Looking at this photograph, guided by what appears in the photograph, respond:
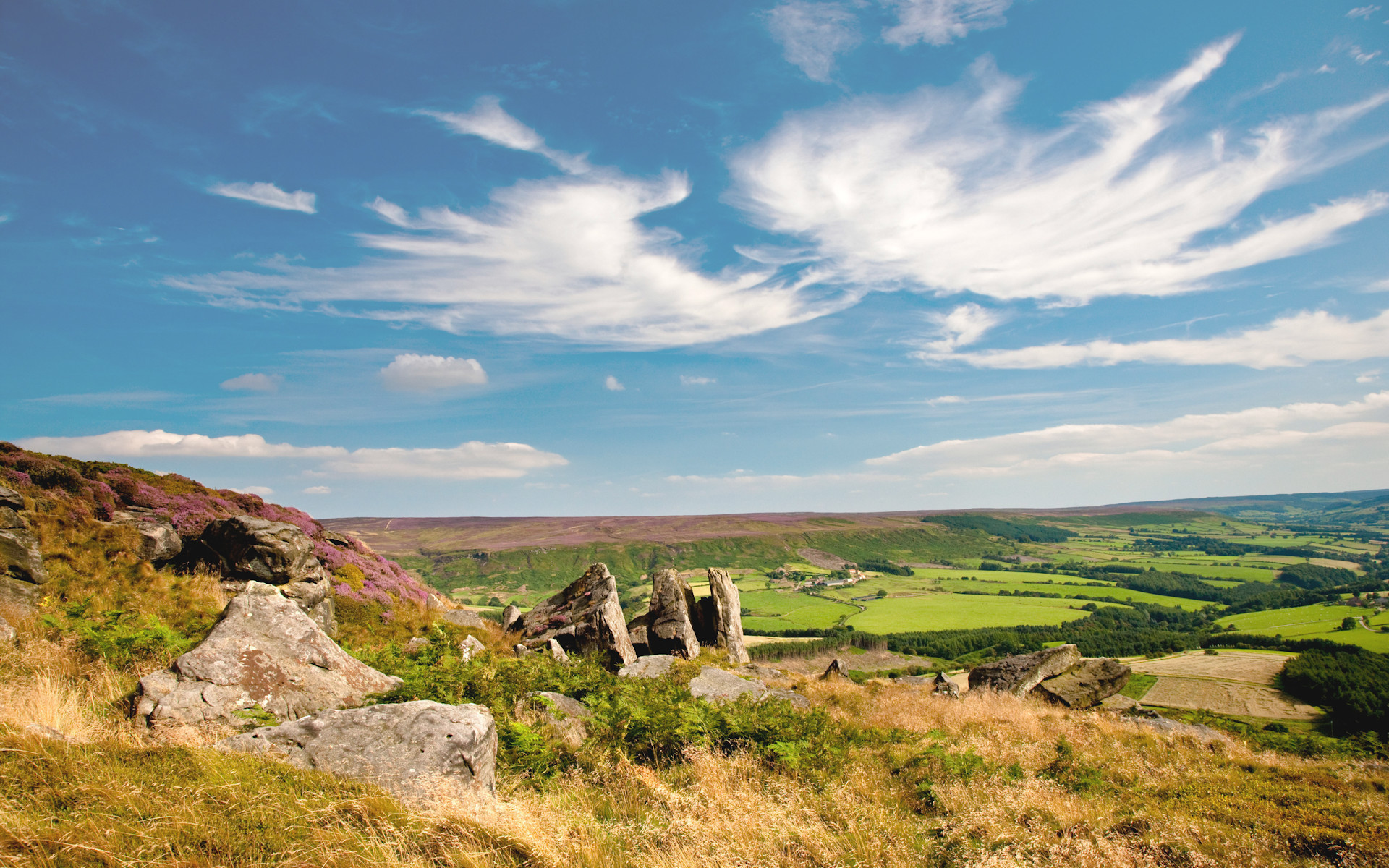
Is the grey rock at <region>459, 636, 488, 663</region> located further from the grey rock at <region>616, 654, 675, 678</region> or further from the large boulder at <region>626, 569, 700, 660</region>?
the large boulder at <region>626, 569, 700, 660</region>

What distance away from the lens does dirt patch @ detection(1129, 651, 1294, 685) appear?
202 ft

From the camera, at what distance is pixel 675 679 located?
1608 cm

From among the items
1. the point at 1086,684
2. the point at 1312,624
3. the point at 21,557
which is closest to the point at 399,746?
the point at 21,557

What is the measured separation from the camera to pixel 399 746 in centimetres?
775

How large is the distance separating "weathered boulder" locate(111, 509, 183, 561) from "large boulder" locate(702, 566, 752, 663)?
21716 mm

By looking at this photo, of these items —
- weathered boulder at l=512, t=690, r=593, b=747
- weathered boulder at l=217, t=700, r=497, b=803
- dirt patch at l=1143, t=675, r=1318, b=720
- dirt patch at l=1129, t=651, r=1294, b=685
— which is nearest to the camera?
weathered boulder at l=217, t=700, r=497, b=803

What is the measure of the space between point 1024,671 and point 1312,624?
436 ft

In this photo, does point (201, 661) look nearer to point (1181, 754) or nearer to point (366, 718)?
point (366, 718)

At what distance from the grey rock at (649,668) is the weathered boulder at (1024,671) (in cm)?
1416

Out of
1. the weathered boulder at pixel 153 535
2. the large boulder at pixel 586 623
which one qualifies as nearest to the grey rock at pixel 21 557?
the weathered boulder at pixel 153 535

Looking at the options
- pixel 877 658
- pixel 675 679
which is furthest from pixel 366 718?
pixel 877 658

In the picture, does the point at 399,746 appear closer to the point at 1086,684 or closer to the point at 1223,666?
the point at 1086,684

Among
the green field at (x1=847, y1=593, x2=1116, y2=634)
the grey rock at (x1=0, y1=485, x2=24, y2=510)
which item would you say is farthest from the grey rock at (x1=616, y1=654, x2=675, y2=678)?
the green field at (x1=847, y1=593, x2=1116, y2=634)

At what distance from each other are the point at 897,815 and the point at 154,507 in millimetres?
27321
